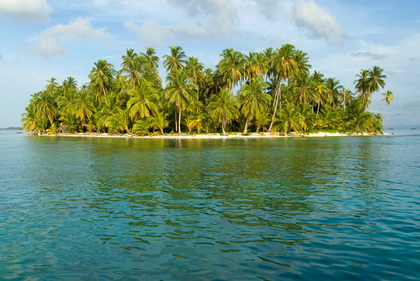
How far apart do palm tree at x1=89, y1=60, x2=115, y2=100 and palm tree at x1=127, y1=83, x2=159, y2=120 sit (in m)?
19.4

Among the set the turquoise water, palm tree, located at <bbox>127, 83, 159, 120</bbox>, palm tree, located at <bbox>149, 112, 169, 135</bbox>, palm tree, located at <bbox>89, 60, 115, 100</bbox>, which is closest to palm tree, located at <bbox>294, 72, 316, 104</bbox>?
palm tree, located at <bbox>149, 112, 169, 135</bbox>

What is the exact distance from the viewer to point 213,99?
3081 inches

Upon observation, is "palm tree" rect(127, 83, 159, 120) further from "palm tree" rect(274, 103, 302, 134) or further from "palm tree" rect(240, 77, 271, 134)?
"palm tree" rect(274, 103, 302, 134)

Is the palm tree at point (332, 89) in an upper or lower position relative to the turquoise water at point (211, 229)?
upper

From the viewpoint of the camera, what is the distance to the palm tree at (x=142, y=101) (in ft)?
233

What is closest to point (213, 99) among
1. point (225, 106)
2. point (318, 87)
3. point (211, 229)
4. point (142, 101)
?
point (225, 106)

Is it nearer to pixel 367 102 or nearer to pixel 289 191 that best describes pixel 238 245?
pixel 289 191

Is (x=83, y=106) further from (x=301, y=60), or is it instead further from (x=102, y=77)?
(x=301, y=60)

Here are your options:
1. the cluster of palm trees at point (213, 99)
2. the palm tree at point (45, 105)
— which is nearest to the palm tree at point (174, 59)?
the cluster of palm trees at point (213, 99)

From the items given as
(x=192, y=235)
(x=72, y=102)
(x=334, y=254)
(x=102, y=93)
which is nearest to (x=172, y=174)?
(x=192, y=235)

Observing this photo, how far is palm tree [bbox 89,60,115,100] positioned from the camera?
8538 centimetres

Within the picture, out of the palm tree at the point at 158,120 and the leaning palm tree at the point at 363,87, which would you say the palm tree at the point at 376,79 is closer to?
the leaning palm tree at the point at 363,87

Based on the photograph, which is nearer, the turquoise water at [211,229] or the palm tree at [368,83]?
the turquoise water at [211,229]

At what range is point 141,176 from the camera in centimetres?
1997
